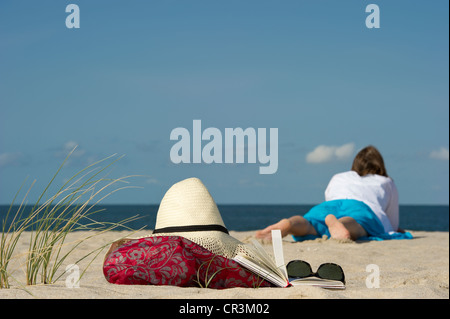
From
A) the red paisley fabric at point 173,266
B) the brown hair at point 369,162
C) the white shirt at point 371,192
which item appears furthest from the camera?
the brown hair at point 369,162

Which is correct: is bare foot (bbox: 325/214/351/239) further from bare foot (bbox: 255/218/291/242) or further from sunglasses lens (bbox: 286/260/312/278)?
sunglasses lens (bbox: 286/260/312/278)

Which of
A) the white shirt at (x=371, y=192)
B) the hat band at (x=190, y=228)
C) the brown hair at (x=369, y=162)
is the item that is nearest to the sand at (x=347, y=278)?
the hat band at (x=190, y=228)

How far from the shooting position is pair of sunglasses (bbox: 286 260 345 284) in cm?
272

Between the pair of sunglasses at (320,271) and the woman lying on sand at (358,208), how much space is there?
9.45 feet

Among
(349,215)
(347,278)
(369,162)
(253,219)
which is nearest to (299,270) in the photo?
(347,278)

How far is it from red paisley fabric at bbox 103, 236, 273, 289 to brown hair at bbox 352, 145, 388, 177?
448cm

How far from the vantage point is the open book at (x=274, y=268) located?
2.50 m

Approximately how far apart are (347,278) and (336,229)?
199 cm

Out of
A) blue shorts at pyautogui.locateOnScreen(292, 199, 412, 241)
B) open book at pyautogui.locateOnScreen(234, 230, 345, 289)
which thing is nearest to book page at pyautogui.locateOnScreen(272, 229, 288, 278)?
open book at pyautogui.locateOnScreen(234, 230, 345, 289)

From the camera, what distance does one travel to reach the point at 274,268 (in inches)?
99.3

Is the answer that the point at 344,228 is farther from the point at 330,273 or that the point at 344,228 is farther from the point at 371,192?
the point at 330,273

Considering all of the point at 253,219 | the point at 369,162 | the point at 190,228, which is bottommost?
the point at 253,219

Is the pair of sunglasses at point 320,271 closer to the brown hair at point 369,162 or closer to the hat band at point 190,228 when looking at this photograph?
the hat band at point 190,228
